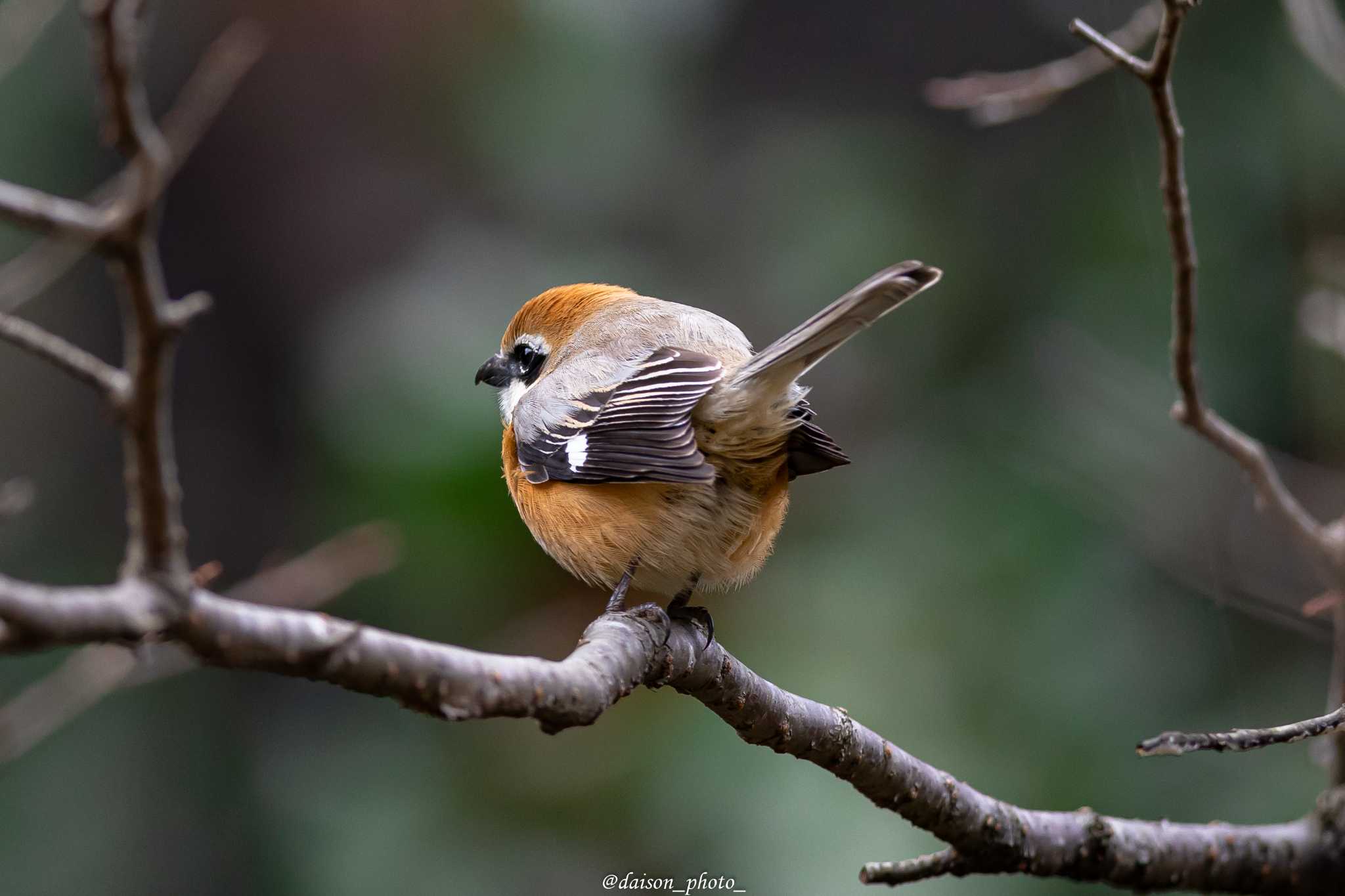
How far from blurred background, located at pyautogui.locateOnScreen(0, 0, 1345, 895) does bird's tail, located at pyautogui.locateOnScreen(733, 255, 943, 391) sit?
4.64 ft

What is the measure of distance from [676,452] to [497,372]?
1.41 meters

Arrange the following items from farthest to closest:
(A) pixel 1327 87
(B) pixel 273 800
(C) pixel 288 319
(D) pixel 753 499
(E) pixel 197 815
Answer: (C) pixel 288 319
(E) pixel 197 815
(B) pixel 273 800
(A) pixel 1327 87
(D) pixel 753 499

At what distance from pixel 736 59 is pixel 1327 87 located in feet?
9.67

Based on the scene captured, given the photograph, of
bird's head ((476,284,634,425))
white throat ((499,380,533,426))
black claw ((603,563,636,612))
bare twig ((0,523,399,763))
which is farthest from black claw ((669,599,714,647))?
white throat ((499,380,533,426))

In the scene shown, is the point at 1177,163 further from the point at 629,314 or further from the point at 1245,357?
the point at 1245,357

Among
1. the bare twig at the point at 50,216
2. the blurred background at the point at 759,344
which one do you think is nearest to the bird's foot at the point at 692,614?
the blurred background at the point at 759,344

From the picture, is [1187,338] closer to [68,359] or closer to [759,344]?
[68,359]

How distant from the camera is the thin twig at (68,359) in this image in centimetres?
108

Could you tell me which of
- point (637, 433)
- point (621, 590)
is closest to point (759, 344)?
point (637, 433)

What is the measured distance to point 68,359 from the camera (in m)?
1.13

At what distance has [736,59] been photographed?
6.35 m

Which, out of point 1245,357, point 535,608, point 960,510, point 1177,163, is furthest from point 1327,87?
point 535,608

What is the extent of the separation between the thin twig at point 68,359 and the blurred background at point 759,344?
2826mm

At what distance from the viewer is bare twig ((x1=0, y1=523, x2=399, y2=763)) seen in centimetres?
207
